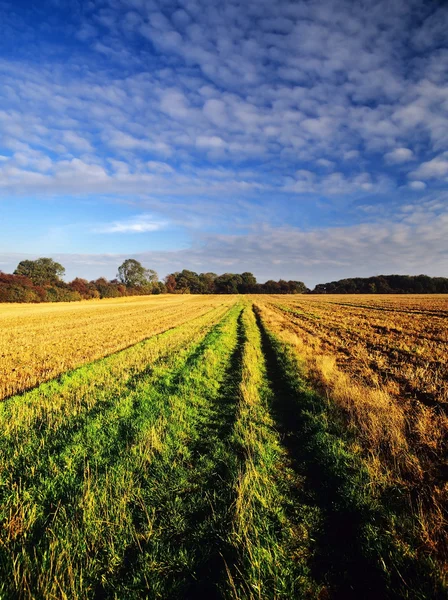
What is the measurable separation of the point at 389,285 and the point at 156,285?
361ft

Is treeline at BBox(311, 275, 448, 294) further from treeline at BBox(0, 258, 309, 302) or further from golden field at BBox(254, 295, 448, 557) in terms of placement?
golden field at BBox(254, 295, 448, 557)

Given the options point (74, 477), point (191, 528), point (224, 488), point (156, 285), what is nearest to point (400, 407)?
point (224, 488)

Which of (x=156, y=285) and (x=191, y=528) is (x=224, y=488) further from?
(x=156, y=285)

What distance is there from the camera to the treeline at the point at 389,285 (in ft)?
406

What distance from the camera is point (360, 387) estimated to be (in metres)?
8.26

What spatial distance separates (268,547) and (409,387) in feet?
24.5

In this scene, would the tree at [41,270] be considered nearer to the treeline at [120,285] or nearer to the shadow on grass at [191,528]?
the treeline at [120,285]

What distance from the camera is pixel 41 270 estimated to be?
9100cm

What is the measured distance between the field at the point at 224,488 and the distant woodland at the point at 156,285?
74.0 meters

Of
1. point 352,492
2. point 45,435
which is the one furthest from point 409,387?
point 45,435

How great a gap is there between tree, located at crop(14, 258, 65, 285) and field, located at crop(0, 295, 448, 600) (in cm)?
9181

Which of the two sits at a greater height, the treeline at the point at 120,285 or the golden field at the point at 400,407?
the treeline at the point at 120,285

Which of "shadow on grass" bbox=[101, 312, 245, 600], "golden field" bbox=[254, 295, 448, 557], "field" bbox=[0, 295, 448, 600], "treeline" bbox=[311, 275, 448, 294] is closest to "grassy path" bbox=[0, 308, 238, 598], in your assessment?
"field" bbox=[0, 295, 448, 600]

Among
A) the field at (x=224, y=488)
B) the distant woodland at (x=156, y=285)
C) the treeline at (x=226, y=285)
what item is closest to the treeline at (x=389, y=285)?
the distant woodland at (x=156, y=285)
